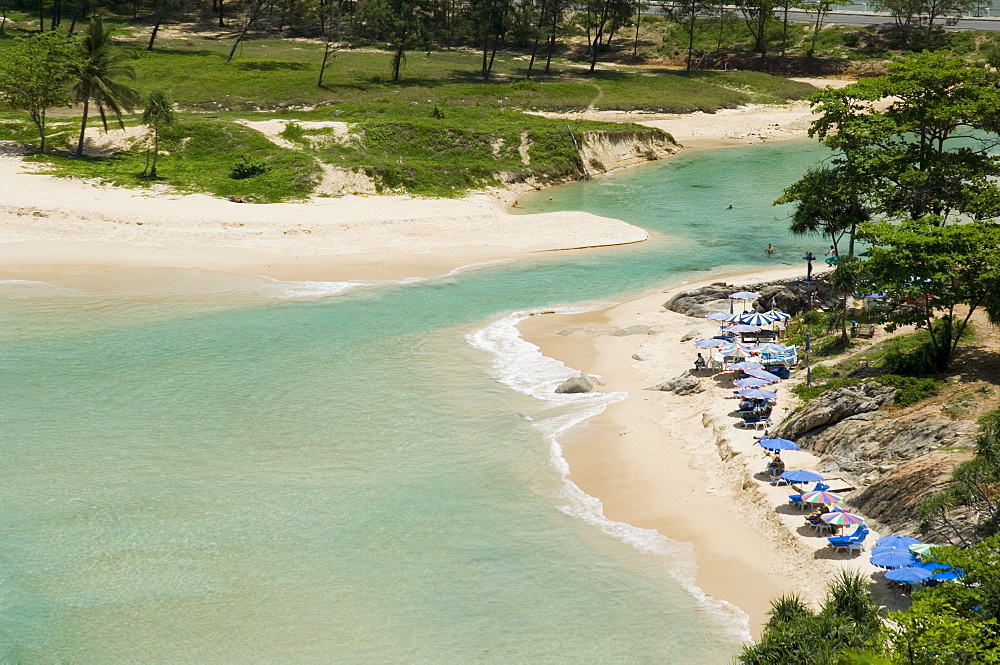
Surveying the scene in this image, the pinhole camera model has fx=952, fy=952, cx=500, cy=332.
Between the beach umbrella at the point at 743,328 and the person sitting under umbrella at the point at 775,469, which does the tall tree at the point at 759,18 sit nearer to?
the beach umbrella at the point at 743,328

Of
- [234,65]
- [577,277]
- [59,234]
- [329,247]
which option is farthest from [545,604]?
[234,65]

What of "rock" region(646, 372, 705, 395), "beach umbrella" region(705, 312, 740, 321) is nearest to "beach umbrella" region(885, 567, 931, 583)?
"rock" region(646, 372, 705, 395)

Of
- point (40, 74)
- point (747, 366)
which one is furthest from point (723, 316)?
point (40, 74)

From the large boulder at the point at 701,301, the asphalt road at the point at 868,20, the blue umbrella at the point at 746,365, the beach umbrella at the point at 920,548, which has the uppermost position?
the asphalt road at the point at 868,20

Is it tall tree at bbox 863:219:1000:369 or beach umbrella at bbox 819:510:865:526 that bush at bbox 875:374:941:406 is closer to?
tall tree at bbox 863:219:1000:369

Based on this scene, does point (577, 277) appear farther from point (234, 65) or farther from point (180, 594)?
point (234, 65)

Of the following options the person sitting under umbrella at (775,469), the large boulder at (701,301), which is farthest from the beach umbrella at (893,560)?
the large boulder at (701,301)
